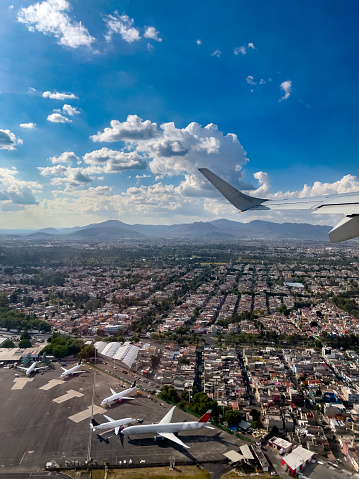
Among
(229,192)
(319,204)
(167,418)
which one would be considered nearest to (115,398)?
(167,418)

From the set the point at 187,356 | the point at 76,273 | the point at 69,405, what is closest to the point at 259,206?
the point at 69,405

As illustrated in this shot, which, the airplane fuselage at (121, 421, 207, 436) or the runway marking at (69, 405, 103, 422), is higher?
the airplane fuselage at (121, 421, 207, 436)

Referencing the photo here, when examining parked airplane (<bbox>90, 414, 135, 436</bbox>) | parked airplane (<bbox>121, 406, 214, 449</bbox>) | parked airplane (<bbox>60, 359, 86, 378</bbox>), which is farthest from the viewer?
parked airplane (<bbox>60, 359, 86, 378</bbox>)

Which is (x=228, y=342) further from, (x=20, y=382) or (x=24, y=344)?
(x=24, y=344)

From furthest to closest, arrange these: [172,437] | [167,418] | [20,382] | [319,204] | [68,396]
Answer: [20,382]
[68,396]
[167,418]
[172,437]
[319,204]

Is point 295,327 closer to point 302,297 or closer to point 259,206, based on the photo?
point 302,297

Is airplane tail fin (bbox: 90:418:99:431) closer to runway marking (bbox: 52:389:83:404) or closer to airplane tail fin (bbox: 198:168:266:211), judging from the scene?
runway marking (bbox: 52:389:83:404)

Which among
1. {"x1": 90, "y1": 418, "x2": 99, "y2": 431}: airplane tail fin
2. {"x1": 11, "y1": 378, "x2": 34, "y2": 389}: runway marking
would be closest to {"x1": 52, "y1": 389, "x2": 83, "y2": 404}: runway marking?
{"x1": 11, "y1": 378, "x2": 34, "y2": 389}: runway marking
